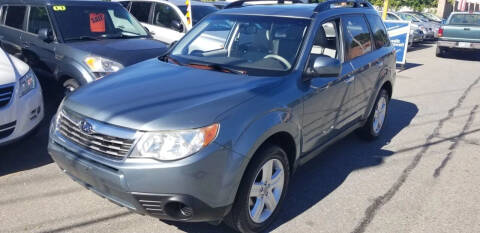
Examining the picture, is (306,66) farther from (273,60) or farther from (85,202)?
(85,202)

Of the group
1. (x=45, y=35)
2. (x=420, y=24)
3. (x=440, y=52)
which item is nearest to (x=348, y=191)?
(x=45, y=35)

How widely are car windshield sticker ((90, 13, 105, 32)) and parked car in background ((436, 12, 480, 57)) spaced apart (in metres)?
12.6

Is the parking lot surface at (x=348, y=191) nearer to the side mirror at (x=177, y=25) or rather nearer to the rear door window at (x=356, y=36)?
the rear door window at (x=356, y=36)

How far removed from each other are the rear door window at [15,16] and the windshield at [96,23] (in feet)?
2.56

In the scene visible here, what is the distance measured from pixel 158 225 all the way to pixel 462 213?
2674mm

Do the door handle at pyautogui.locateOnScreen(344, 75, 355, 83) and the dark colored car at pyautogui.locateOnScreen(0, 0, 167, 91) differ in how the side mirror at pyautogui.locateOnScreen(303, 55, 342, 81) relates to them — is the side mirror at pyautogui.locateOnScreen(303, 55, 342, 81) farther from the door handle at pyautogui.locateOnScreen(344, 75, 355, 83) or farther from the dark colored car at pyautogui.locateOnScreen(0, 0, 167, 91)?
the dark colored car at pyautogui.locateOnScreen(0, 0, 167, 91)

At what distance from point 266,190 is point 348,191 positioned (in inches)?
48.1

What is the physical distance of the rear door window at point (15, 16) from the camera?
6453 millimetres

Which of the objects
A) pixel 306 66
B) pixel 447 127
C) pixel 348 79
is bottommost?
pixel 447 127

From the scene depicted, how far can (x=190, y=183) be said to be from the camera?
2510 millimetres

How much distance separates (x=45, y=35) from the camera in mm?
5711

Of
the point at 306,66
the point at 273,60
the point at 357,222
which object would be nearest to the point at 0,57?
the point at 273,60

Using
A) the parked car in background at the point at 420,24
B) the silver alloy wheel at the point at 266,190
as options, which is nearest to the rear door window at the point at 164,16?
the silver alloy wheel at the point at 266,190

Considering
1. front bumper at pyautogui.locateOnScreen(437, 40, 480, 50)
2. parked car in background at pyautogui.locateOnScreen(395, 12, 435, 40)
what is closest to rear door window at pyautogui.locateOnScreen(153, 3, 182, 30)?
front bumper at pyautogui.locateOnScreen(437, 40, 480, 50)
